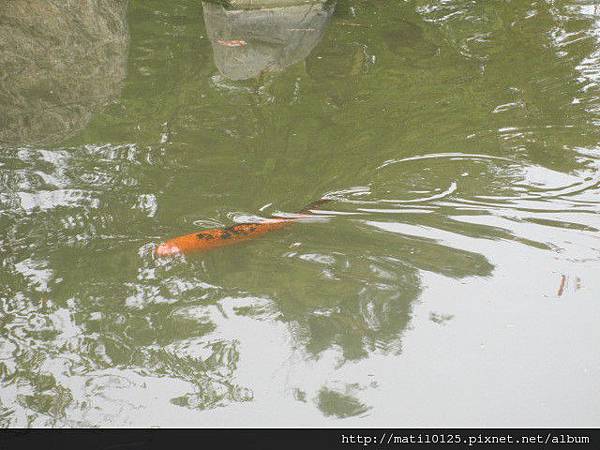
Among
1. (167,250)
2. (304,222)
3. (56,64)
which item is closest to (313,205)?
(304,222)

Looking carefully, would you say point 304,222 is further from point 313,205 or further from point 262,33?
point 262,33

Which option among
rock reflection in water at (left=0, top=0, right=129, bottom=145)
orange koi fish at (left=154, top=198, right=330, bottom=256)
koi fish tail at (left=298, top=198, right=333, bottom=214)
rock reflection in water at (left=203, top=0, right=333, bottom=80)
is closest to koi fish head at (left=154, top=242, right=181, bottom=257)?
orange koi fish at (left=154, top=198, right=330, bottom=256)

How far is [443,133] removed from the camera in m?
4.97

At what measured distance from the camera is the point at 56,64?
20.6 ft

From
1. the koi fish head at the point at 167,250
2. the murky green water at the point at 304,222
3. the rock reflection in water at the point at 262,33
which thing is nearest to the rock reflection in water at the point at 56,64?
the murky green water at the point at 304,222

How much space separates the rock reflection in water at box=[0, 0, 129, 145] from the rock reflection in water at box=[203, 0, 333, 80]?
0.89 meters

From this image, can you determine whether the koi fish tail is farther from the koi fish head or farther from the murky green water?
the koi fish head

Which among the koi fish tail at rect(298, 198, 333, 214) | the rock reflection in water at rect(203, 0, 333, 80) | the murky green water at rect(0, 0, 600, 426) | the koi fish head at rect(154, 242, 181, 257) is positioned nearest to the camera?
the murky green water at rect(0, 0, 600, 426)

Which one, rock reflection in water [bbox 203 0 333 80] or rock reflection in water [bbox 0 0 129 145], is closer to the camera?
rock reflection in water [bbox 0 0 129 145]

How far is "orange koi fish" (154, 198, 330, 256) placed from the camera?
390cm

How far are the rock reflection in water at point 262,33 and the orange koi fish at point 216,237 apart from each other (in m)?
2.31

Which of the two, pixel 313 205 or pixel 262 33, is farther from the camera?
pixel 262 33

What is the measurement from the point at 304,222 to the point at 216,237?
20.6 inches
